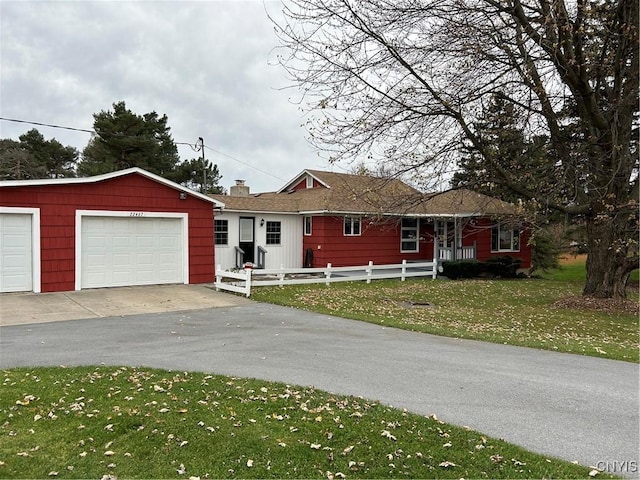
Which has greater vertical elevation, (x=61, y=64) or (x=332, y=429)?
(x=61, y=64)

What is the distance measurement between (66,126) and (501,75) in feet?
77.5

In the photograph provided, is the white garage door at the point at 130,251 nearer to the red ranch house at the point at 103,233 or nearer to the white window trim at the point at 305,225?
the red ranch house at the point at 103,233

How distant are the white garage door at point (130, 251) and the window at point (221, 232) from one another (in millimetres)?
2681

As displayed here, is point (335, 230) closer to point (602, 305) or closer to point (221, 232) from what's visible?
point (221, 232)

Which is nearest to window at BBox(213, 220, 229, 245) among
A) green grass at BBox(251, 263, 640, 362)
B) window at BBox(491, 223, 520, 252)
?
green grass at BBox(251, 263, 640, 362)

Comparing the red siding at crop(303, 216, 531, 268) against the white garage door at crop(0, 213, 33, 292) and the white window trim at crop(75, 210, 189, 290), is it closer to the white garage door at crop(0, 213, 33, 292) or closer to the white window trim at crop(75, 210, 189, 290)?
the white window trim at crop(75, 210, 189, 290)

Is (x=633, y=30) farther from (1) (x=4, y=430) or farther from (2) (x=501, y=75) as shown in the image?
(1) (x=4, y=430)

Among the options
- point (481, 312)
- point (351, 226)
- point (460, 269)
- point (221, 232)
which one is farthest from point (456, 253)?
point (221, 232)

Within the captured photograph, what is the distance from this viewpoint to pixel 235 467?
348 centimetres

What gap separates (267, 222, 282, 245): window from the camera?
19.5 m

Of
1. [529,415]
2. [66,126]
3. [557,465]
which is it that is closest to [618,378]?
[529,415]

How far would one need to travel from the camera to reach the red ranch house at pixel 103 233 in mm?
12844

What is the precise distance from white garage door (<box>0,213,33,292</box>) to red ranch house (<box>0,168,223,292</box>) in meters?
0.02

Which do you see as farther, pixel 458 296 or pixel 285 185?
pixel 285 185
